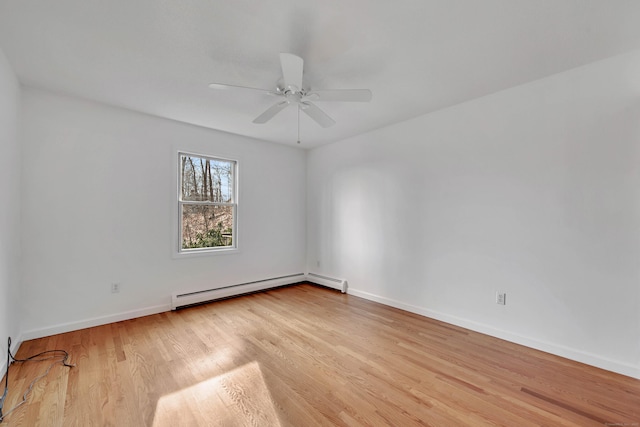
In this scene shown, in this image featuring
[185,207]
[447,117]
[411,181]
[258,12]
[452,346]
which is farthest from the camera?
[185,207]

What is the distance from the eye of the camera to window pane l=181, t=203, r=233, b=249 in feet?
Result: 12.6

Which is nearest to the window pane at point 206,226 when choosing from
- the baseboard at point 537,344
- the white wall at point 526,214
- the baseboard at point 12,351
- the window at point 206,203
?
the window at point 206,203

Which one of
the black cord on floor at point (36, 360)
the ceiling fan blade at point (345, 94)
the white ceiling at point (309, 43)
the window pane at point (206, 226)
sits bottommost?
the black cord on floor at point (36, 360)

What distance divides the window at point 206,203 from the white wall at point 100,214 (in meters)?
0.17

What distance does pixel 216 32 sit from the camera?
189cm

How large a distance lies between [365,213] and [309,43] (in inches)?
103

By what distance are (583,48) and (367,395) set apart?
3.07m

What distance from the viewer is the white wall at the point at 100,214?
2.76m

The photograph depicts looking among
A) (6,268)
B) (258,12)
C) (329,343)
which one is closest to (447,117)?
(258,12)

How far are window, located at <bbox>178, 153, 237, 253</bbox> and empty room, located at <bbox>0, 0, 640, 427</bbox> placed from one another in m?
0.03

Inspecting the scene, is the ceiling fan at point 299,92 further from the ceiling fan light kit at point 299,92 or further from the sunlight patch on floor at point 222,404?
the sunlight patch on floor at point 222,404

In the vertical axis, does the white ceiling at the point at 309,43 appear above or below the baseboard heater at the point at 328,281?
above

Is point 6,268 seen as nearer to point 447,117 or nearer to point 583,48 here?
point 447,117

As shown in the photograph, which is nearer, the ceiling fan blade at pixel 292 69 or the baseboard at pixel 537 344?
the ceiling fan blade at pixel 292 69
